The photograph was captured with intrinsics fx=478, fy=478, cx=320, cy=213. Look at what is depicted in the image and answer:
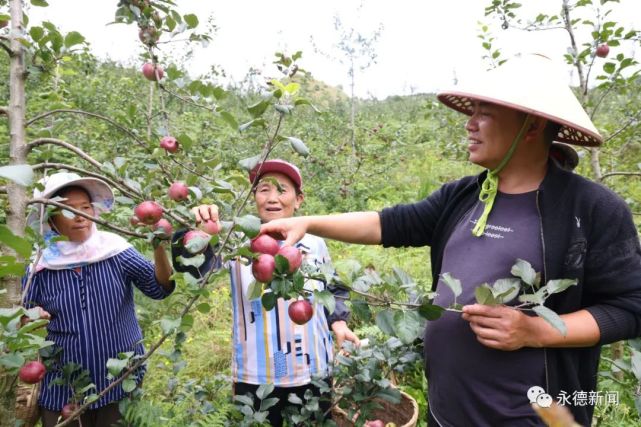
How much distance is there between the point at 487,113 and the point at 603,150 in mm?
1979

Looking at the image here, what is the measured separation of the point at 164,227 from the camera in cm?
110

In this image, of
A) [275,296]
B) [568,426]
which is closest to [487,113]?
[275,296]

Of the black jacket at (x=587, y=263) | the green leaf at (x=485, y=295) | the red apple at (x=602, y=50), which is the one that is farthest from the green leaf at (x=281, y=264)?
the red apple at (x=602, y=50)

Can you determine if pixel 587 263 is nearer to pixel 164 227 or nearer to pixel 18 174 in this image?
pixel 164 227

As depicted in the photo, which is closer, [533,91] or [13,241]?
[13,241]

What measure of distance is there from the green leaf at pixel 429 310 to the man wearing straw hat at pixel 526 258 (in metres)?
0.10

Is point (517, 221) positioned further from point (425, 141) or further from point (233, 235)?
point (425, 141)

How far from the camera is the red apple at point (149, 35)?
1237 millimetres

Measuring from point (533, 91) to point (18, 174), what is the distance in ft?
3.33

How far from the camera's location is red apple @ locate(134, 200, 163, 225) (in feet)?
3.42

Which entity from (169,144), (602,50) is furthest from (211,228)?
(602,50)

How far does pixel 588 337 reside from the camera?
3.35ft

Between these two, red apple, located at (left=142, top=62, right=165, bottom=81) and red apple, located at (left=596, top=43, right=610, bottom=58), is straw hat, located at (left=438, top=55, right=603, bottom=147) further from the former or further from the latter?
red apple, located at (left=596, top=43, right=610, bottom=58)

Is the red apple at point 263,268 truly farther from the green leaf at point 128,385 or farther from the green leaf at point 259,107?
the green leaf at point 128,385
